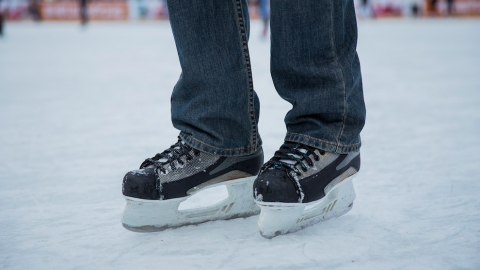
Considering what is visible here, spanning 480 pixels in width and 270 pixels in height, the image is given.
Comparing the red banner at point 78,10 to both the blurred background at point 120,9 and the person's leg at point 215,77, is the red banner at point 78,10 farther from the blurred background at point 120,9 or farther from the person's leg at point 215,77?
the person's leg at point 215,77

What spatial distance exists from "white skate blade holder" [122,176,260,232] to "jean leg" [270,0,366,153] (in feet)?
0.45

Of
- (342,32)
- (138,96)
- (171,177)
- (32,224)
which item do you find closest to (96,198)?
(32,224)

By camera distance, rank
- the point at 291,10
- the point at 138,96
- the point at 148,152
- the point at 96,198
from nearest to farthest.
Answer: the point at 291,10 → the point at 96,198 → the point at 148,152 → the point at 138,96

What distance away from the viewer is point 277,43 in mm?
732

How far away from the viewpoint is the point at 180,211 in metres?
0.77

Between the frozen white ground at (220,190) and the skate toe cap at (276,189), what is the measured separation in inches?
2.7

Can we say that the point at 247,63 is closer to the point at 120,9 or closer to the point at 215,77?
the point at 215,77

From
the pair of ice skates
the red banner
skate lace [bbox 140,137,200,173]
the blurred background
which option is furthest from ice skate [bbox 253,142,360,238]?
the red banner

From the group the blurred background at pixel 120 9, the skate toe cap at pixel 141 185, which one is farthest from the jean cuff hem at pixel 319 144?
the blurred background at pixel 120 9

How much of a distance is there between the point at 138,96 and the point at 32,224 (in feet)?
4.77

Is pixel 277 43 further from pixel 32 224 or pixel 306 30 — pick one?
pixel 32 224

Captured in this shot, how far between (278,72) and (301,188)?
0.20 metres

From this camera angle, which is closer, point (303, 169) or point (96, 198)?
point (303, 169)

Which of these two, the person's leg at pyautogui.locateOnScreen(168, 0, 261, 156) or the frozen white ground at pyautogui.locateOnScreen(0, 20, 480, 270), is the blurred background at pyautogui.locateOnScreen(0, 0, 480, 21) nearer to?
the frozen white ground at pyautogui.locateOnScreen(0, 20, 480, 270)
